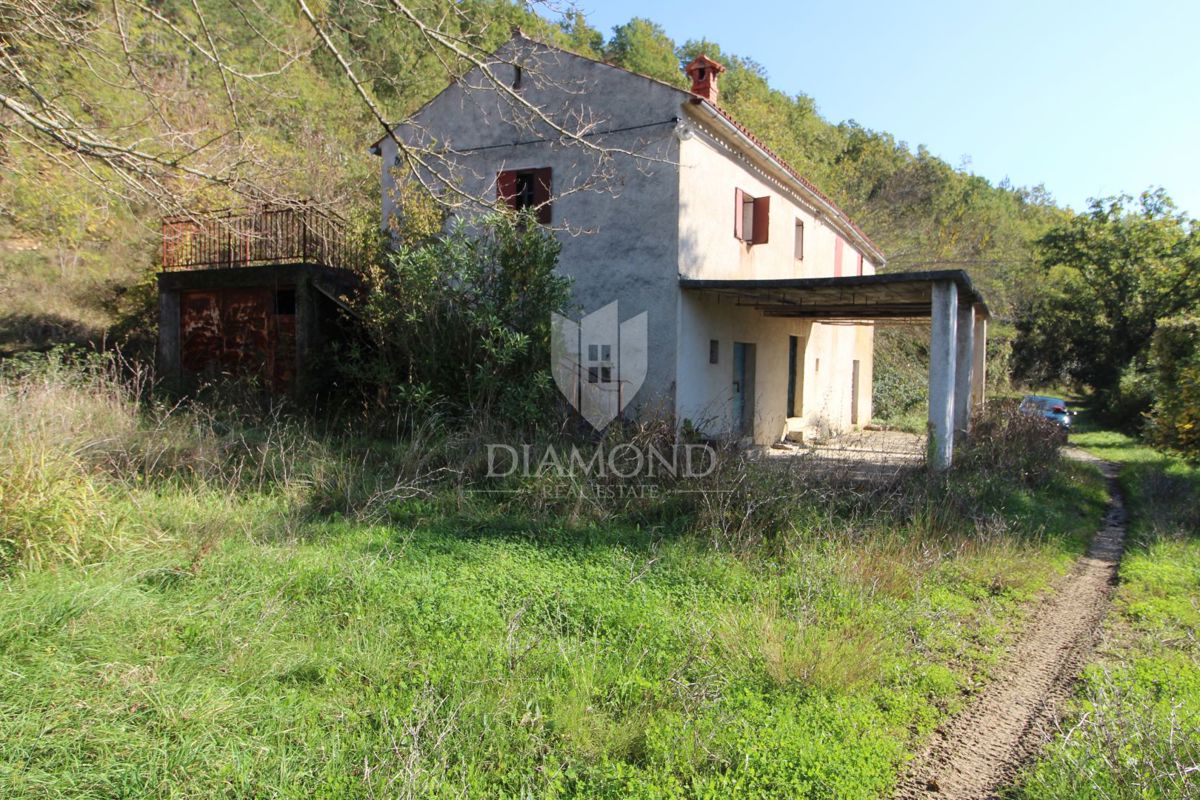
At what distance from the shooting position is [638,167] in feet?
38.3

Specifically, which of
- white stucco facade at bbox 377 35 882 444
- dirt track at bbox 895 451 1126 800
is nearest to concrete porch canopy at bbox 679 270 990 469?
white stucco facade at bbox 377 35 882 444

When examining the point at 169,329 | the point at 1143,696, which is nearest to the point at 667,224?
the point at 1143,696

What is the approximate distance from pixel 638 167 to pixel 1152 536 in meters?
8.60

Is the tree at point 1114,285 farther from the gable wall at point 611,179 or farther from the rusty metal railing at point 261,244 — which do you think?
the rusty metal railing at point 261,244

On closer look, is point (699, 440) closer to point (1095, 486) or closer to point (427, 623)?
point (427, 623)

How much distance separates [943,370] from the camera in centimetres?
1014

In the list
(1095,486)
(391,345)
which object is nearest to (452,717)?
(391,345)

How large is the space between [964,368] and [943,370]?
4024 millimetres

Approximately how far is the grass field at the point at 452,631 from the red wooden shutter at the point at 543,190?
6471 millimetres

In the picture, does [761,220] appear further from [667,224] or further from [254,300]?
[254,300]

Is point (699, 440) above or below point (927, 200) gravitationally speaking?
below

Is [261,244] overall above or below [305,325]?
above

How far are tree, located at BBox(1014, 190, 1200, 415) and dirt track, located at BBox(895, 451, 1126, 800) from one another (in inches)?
909

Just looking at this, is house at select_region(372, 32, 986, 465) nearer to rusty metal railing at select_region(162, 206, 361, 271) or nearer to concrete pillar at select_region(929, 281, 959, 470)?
concrete pillar at select_region(929, 281, 959, 470)
